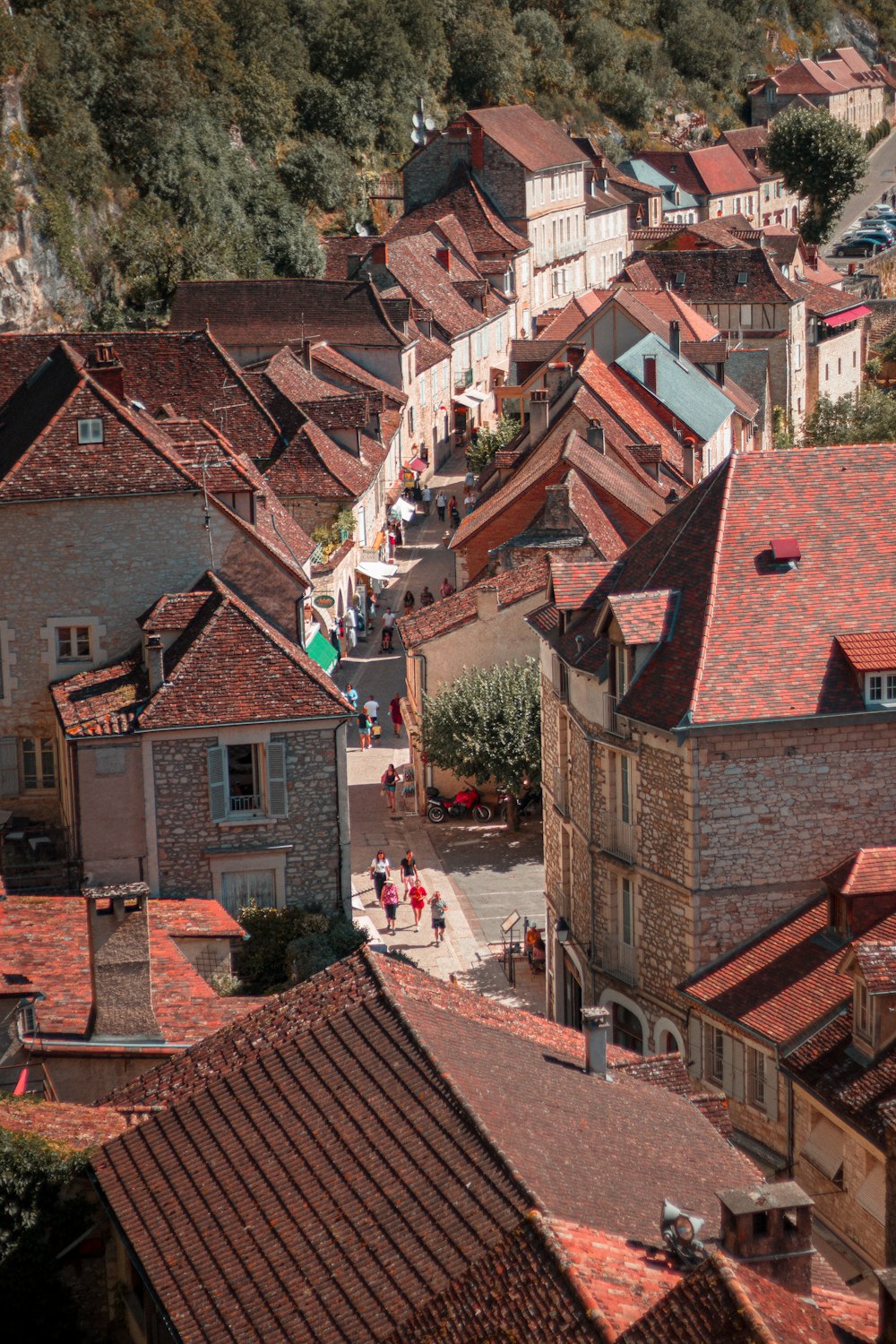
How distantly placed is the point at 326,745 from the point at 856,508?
29.8ft

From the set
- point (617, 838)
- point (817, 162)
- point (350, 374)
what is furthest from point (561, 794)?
point (817, 162)

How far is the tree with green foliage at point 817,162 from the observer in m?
126

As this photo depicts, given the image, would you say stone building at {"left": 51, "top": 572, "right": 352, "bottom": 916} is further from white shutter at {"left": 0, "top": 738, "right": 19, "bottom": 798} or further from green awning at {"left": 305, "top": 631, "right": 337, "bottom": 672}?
green awning at {"left": 305, "top": 631, "right": 337, "bottom": 672}

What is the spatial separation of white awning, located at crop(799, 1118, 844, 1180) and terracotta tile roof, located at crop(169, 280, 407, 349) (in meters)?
47.0

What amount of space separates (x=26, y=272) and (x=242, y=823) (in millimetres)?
35341

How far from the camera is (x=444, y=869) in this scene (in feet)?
135

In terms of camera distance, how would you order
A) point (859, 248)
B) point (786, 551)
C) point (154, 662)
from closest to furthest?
point (786, 551) < point (154, 662) < point (859, 248)

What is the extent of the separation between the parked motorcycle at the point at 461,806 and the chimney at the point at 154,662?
1204 cm

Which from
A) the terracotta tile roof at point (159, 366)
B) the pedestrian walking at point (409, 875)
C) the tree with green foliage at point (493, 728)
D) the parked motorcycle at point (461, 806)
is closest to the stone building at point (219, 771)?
the pedestrian walking at point (409, 875)

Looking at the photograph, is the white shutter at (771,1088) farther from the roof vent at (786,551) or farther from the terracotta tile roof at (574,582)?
the terracotta tile roof at (574,582)

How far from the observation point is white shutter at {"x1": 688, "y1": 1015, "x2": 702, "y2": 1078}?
28719 millimetres

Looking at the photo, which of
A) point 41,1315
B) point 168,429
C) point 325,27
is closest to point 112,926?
point 41,1315

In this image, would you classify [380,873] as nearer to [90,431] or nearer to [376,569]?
[90,431]

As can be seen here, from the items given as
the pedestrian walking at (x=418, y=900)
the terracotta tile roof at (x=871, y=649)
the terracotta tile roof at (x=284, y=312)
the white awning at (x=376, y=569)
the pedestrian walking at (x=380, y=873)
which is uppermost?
the terracotta tile roof at (x=284, y=312)
